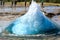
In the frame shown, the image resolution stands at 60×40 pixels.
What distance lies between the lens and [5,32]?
27.9 feet

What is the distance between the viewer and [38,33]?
321 inches

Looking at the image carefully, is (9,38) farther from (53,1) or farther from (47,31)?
(53,1)

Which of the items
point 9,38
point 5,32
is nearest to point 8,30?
point 5,32

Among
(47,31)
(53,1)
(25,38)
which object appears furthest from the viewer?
(53,1)

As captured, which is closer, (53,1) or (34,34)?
(34,34)

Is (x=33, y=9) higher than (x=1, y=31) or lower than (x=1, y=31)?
higher

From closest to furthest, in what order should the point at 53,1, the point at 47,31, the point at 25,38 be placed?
the point at 25,38
the point at 47,31
the point at 53,1

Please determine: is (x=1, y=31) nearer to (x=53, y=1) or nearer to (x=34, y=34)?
(x=34, y=34)

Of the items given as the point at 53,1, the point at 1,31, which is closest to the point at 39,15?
the point at 1,31

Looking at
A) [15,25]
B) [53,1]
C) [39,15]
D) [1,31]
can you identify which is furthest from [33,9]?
[53,1]

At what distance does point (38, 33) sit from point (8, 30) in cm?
100

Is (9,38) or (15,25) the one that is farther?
(15,25)

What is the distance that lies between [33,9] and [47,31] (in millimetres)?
801

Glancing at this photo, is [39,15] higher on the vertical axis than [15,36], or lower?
higher
